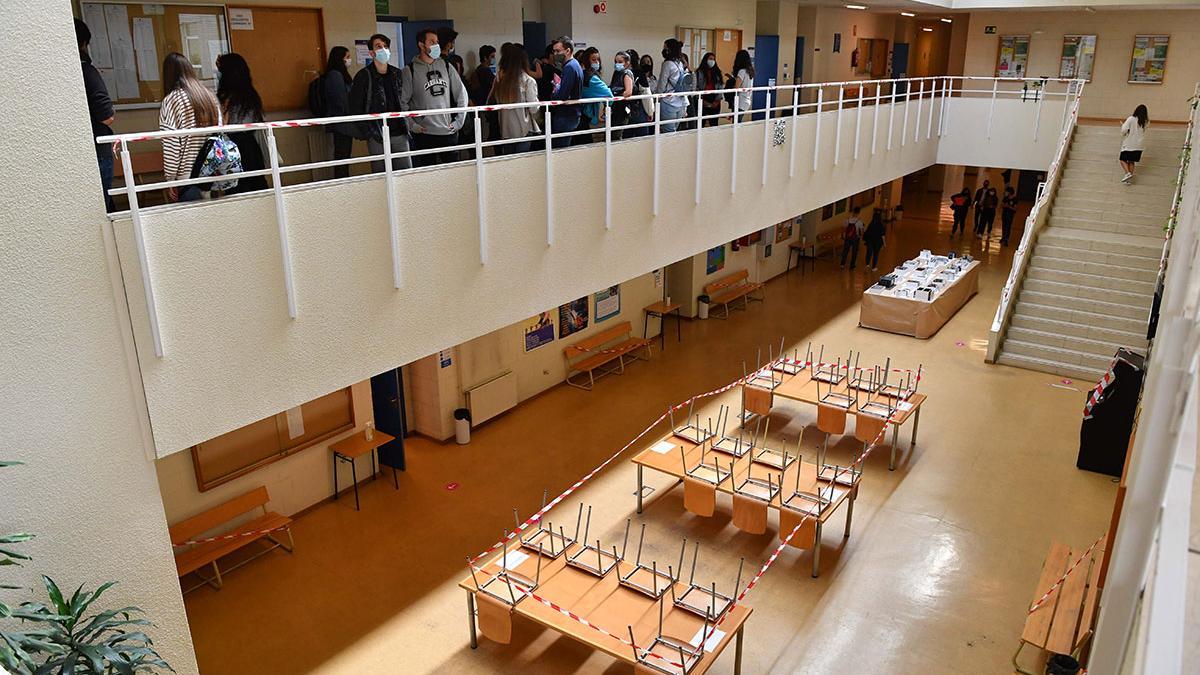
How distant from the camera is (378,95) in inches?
294

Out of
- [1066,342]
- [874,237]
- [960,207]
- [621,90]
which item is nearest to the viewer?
[621,90]

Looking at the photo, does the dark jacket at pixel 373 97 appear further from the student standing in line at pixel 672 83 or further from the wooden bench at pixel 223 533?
the wooden bench at pixel 223 533

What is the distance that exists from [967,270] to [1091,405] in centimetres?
856

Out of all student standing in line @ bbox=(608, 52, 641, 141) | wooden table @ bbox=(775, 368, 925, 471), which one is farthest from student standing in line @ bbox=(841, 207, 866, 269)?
student standing in line @ bbox=(608, 52, 641, 141)

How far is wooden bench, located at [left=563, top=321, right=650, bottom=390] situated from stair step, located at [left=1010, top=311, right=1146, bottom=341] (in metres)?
7.14

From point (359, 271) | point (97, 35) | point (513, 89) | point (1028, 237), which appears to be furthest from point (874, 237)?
point (97, 35)

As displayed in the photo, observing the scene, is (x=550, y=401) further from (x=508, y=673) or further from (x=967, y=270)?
(x=967, y=270)

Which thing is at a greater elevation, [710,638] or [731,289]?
[731,289]

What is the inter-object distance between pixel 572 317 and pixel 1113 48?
1688cm

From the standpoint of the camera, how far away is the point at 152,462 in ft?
18.7

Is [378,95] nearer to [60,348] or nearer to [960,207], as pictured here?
[60,348]

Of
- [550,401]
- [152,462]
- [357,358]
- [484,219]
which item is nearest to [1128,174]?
[550,401]

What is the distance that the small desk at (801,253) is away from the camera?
73.8ft

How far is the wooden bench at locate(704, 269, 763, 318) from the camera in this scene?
18.5m
